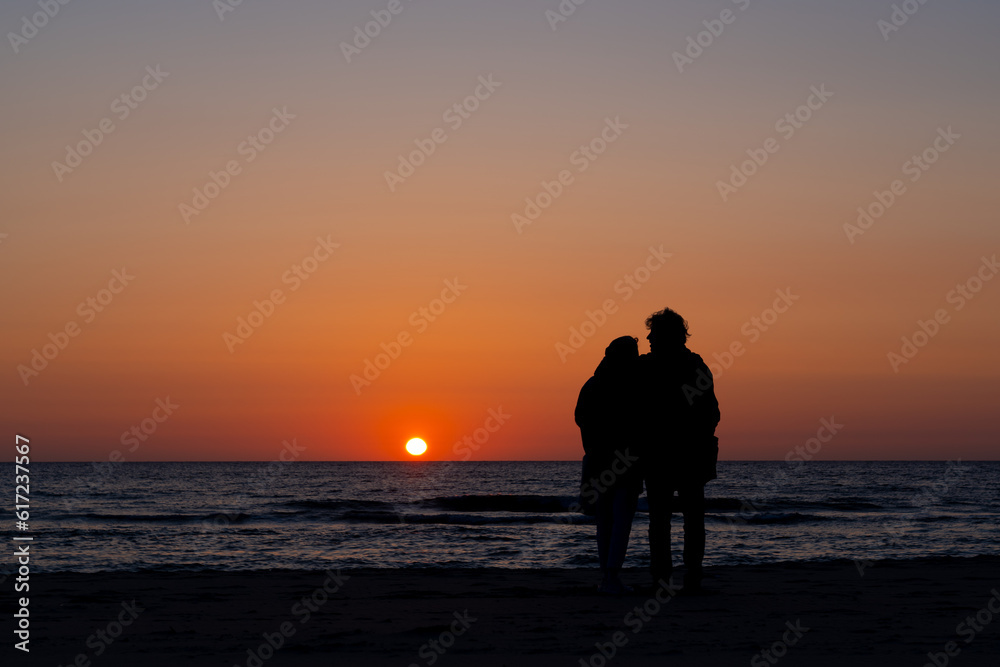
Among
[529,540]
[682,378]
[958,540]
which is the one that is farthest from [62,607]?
[958,540]

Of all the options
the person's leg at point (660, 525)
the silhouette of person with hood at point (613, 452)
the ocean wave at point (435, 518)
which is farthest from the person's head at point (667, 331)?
the ocean wave at point (435, 518)

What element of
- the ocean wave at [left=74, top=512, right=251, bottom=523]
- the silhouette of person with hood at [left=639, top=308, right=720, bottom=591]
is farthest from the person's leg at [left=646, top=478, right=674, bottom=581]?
the ocean wave at [left=74, top=512, right=251, bottom=523]

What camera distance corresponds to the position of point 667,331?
6.43 meters

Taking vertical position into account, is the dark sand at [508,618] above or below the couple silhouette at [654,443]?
below

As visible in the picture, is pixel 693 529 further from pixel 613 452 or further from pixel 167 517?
pixel 167 517

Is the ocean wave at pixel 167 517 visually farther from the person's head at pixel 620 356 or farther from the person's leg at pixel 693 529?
the person's leg at pixel 693 529

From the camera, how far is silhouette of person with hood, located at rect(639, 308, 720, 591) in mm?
6344

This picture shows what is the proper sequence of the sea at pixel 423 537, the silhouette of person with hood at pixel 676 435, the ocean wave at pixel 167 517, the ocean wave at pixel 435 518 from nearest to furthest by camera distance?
the silhouette of person with hood at pixel 676 435
the sea at pixel 423 537
the ocean wave at pixel 435 518
the ocean wave at pixel 167 517

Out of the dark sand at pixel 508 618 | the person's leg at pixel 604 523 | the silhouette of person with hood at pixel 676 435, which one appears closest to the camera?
the dark sand at pixel 508 618

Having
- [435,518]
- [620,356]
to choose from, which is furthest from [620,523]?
[435,518]

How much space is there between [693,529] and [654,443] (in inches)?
25.8

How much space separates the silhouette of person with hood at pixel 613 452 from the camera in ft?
21.4

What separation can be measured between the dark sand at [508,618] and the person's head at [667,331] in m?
1.74

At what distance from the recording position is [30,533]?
19297 mm
